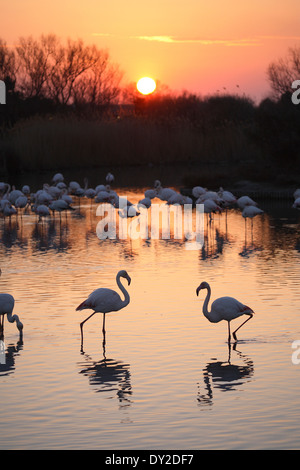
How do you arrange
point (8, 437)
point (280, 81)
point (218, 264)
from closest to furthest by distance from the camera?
point (8, 437)
point (218, 264)
point (280, 81)

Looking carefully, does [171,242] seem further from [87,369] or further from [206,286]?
[87,369]

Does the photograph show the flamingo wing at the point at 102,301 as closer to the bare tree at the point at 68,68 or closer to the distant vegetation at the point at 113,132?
the distant vegetation at the point at 113,132

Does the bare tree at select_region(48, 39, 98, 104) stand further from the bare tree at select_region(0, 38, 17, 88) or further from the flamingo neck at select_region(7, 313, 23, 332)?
the flamingo neck at select_region(7, 313, 23, 332)

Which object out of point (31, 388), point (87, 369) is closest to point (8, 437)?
point (31, 388)

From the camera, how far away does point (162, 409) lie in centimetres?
735

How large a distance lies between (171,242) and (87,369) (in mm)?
9251

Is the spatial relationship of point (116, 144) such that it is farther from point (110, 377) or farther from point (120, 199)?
point (110, 377)

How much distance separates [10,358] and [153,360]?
1535 millimetres

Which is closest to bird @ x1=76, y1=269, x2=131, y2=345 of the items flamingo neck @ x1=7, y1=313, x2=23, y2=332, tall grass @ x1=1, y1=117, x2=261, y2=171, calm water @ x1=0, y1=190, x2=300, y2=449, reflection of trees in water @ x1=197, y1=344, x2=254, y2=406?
calm water @ x1=0, y1=190, x2=300, y2=449

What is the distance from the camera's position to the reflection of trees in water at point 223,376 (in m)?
7.77

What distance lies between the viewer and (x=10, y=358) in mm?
9016

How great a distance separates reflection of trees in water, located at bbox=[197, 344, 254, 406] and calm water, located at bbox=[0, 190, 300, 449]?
1 centimetres

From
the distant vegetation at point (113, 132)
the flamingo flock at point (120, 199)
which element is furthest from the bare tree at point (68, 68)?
the flamingo flock at point (120, 199)

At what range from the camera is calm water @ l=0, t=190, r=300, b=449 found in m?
6.89
